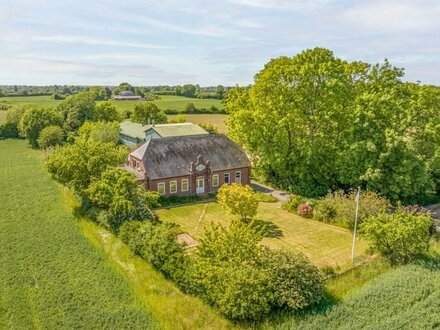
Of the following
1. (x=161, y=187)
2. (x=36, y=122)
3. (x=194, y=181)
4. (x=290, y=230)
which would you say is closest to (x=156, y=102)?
(x=36, y=122)

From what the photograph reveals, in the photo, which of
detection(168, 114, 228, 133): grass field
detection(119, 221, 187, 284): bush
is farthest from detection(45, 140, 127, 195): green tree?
detection(168, 114, 228, 133): grass field

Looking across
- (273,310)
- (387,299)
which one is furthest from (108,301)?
(387,299)

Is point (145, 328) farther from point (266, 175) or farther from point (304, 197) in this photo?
point (266, 175)

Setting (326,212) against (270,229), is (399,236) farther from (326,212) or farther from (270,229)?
(270,229)

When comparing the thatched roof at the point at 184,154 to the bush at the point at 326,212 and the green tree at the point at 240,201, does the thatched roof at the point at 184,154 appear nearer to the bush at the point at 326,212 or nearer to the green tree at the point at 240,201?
the green tree at the point at 240,201

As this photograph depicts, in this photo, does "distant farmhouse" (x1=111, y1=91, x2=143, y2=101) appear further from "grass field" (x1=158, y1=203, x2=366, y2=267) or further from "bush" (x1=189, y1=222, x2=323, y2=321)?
"bush" (x1=189, y1=222, x2=323, y2=321)

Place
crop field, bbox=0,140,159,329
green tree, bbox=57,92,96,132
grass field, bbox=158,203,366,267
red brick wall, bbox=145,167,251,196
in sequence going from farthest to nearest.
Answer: green tree, bbox=57,92,96,132
red brick wall, bbox=145,167,251,196
grass field, bbox=158,203,366,267
crop field, bbox=0,140,159,329

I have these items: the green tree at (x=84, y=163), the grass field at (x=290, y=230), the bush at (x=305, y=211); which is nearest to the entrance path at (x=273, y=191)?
the grass field at (x=290, y=230)
